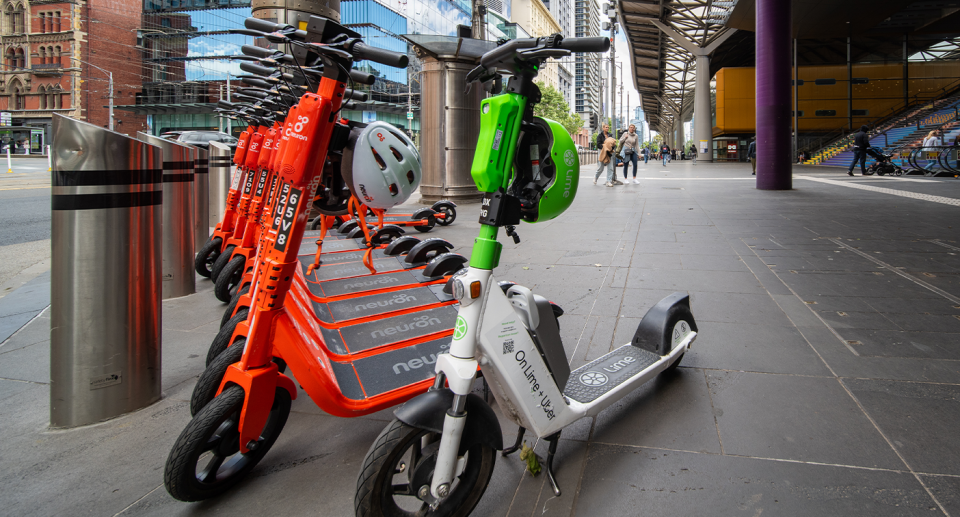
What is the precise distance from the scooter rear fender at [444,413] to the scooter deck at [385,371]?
2.67 feet

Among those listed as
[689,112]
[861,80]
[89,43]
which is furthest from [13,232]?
[689,112]

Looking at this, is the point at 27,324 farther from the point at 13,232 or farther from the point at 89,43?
Answer: the point at 89,43

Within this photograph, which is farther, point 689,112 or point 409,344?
point 689,112

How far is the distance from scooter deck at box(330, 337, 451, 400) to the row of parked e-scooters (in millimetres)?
10

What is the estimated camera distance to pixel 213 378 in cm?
244

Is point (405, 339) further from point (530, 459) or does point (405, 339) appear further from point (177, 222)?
point (177, 222)

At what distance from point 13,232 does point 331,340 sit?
30.2 ft

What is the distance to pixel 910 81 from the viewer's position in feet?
136

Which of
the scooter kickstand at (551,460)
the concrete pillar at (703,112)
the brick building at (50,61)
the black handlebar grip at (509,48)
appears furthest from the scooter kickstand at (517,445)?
the brick building at (50,61)

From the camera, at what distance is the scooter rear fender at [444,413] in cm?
176

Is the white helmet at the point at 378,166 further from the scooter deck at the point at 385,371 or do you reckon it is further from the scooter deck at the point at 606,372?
the scooter deck at the point at 606,372

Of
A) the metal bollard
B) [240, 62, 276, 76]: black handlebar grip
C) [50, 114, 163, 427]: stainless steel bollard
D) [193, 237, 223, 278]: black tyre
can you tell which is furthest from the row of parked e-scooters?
the metal bollard

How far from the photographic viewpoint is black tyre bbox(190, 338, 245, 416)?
2432 mm

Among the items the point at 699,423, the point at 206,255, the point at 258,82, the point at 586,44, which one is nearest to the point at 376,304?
the point at 699,423
